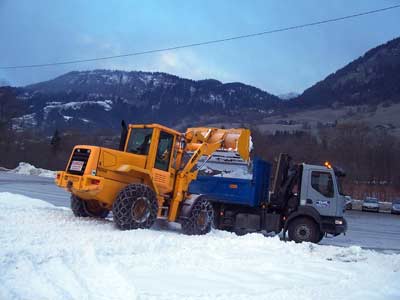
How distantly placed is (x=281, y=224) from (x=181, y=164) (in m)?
3.71

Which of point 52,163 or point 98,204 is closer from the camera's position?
point 98,204

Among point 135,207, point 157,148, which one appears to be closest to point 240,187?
point 157,148

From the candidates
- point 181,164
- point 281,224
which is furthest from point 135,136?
point 281,224

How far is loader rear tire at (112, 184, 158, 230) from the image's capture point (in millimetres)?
11000

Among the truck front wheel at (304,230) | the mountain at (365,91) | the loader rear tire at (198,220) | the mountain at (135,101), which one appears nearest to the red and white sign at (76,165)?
the loader rear tire at (198,220)

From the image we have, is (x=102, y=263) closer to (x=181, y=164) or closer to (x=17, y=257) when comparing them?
(x=17, y=257)

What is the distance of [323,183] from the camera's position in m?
14.4

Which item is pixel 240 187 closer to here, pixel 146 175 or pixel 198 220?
pixel 198 220

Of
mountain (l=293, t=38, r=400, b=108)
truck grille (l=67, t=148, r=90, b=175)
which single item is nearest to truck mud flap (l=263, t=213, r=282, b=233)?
truck grille (l=67, t=148, r=90, b=175)

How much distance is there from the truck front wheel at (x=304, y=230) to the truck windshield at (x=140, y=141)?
4.87 meters

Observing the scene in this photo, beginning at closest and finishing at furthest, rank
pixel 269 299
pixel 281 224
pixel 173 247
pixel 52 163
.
→ pixel 269 299 < pixel 173 247 < pixel 281 224 < pixel 52 163

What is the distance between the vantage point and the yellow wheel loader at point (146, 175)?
11.2 meters

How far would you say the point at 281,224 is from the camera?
14.7 m

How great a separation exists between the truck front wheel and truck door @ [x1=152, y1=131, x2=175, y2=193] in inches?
154
